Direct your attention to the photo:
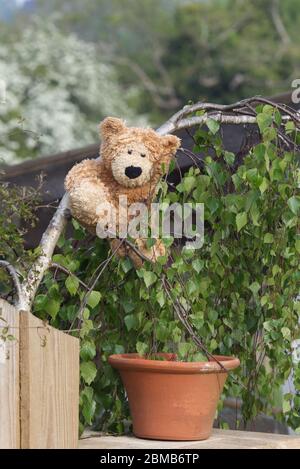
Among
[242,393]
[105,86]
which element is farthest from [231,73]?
[242,393]

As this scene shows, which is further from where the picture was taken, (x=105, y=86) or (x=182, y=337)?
(x=105, y=86)

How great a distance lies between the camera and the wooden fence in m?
1.81

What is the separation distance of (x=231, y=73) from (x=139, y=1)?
673cm

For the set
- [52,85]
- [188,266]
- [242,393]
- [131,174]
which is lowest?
[242,393]

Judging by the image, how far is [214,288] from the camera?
7.89ft

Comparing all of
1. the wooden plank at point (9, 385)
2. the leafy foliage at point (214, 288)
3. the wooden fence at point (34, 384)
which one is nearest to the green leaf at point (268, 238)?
the leafy foliage at point (214, 288)

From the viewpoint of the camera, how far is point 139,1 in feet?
83.7

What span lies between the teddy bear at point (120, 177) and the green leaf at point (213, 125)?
0.12 meters

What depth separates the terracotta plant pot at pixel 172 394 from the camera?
2.11m

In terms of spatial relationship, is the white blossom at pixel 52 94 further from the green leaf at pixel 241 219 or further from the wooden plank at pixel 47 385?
the wooden plank at pixel 47 385

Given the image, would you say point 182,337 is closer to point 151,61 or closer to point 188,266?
point 188,266

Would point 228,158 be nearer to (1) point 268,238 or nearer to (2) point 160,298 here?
(1) point 268,238

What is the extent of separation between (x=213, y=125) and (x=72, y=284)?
1.74 ft

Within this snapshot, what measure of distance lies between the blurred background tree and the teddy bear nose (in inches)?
354
